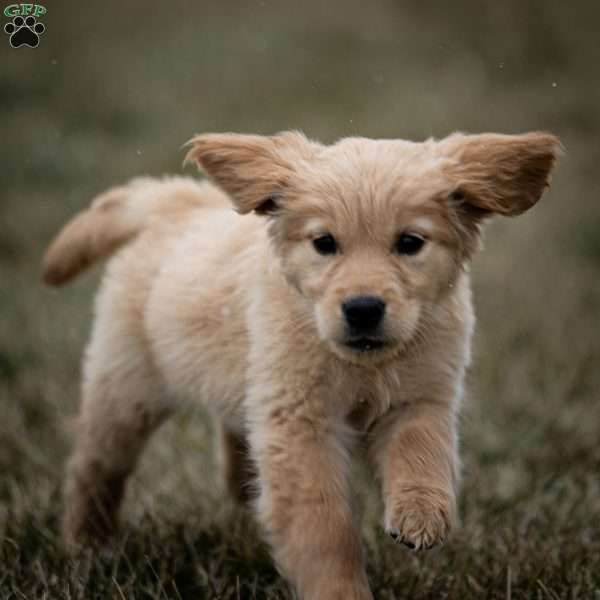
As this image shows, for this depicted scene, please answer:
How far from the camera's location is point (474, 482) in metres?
4.31

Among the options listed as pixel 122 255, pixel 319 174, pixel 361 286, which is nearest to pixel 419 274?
pixel 361 286

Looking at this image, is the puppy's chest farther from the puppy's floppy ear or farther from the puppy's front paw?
the puppy's floppy ear

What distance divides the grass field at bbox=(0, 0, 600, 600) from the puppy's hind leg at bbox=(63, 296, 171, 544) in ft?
0.45

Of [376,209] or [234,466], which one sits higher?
[376,209]

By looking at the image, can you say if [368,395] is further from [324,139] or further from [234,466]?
[324,139]

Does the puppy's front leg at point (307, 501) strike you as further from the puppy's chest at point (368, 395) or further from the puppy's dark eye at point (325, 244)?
the puppy's dark eye at point (325, 244)

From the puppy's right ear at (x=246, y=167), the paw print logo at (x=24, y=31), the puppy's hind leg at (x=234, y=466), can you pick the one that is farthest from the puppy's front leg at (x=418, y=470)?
the paw print logo at (x=24, y=31)

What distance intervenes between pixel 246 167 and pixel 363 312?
0.64m

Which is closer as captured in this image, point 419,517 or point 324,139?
point 419,517

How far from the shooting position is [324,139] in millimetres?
9633

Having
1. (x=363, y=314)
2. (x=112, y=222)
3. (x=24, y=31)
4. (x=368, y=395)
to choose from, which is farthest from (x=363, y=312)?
(x=24, y=31)

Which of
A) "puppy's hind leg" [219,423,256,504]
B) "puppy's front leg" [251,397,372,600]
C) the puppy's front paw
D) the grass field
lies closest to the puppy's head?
"puppy's front leg" [251,397,372,600]

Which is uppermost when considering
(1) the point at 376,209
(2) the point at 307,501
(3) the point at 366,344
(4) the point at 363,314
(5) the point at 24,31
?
(5) the point at 24,31

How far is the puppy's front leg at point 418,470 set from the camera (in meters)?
2.71
